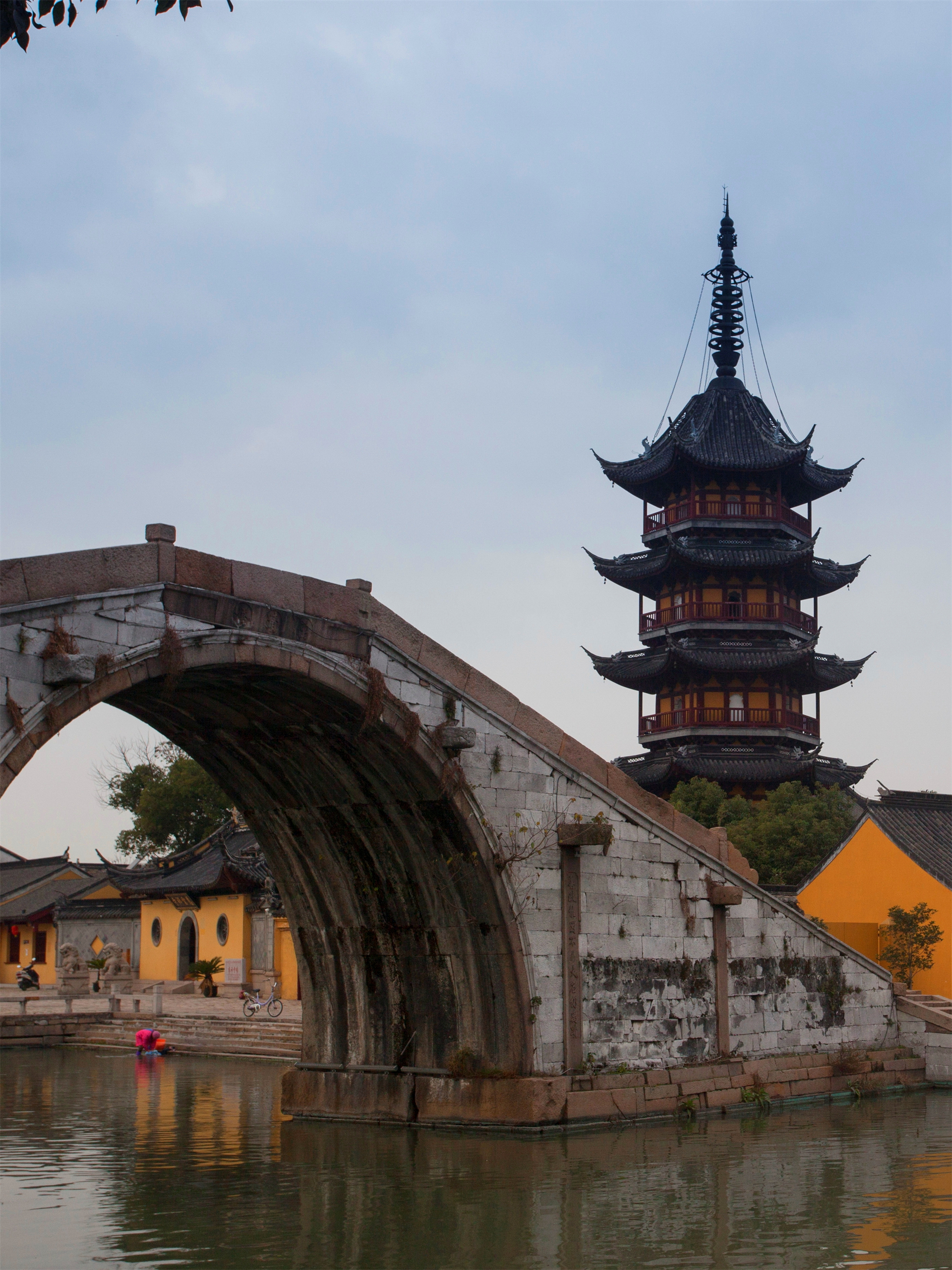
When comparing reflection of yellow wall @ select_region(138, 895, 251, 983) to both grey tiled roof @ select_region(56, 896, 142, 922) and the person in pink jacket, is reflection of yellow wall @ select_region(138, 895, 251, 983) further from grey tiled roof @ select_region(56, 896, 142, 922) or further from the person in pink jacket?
the person in pink jacket

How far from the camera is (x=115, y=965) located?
39.5 metres

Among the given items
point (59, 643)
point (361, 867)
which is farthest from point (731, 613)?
point (59, 643)

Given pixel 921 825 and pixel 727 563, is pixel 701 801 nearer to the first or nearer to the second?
pixel 727 563

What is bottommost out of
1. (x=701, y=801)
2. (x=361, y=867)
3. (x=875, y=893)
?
(x=875, y=893)

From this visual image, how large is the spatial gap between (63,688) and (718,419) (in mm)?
39444

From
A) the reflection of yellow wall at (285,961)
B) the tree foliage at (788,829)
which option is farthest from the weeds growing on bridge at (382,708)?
the reflection of yellow wall at (285,961)

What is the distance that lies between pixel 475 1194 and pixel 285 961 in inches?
942

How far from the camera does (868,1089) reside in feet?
63.7

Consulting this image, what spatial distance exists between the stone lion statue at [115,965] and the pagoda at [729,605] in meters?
15.7

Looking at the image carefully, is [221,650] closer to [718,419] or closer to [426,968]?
[426,968]

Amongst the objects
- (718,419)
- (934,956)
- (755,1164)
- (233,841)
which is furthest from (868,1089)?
(718,419)

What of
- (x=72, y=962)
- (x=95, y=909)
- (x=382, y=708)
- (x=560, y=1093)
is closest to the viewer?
(x=382, y=708)

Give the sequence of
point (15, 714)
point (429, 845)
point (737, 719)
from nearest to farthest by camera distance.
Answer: point (15, 714), point (429, 845), point (737, 719)

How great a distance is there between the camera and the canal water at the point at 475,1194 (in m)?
10.4
